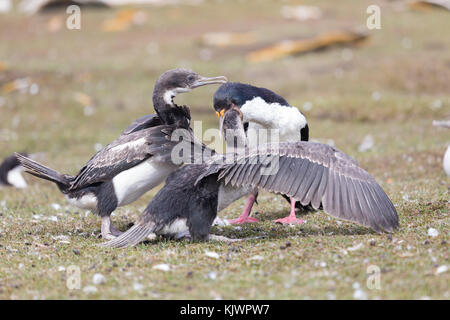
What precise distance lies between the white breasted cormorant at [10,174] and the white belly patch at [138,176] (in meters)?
5.73

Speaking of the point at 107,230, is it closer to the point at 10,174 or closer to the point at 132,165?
the point at 132,165

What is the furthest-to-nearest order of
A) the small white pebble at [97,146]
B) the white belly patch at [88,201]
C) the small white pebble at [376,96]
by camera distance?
1. the small white pebble at [376,96]
2. the small white pebble at [97,146]
3. the white belly patch at [88,201]

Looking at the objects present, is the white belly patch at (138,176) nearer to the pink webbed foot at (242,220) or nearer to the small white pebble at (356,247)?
the pink webbed foot at (242,220)

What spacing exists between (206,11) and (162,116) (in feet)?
78.8

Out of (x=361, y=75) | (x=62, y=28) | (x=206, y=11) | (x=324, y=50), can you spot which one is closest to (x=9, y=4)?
(x=62, y=28)

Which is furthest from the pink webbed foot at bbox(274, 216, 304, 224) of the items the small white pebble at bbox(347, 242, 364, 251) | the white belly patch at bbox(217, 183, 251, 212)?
the small white pebble at bbox(347, 242, 364, 251)

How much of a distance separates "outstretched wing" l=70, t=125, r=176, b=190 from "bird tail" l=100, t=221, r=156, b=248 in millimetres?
914

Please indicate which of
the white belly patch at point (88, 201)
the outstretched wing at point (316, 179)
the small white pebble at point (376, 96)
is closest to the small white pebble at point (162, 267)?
the outstretched wing at point (316, 179)

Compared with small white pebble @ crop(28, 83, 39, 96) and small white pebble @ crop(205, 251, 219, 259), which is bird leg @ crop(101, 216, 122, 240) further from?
small white pebble @ crop(28, 83, 39, 96)

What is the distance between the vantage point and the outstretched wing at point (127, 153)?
770 centimetres

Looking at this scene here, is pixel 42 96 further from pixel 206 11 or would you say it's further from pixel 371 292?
pixel 371 292

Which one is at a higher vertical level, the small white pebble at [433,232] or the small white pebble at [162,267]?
the small white pebble at [433,232]

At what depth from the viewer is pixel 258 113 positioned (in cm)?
884

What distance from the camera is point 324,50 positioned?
23.6 m
